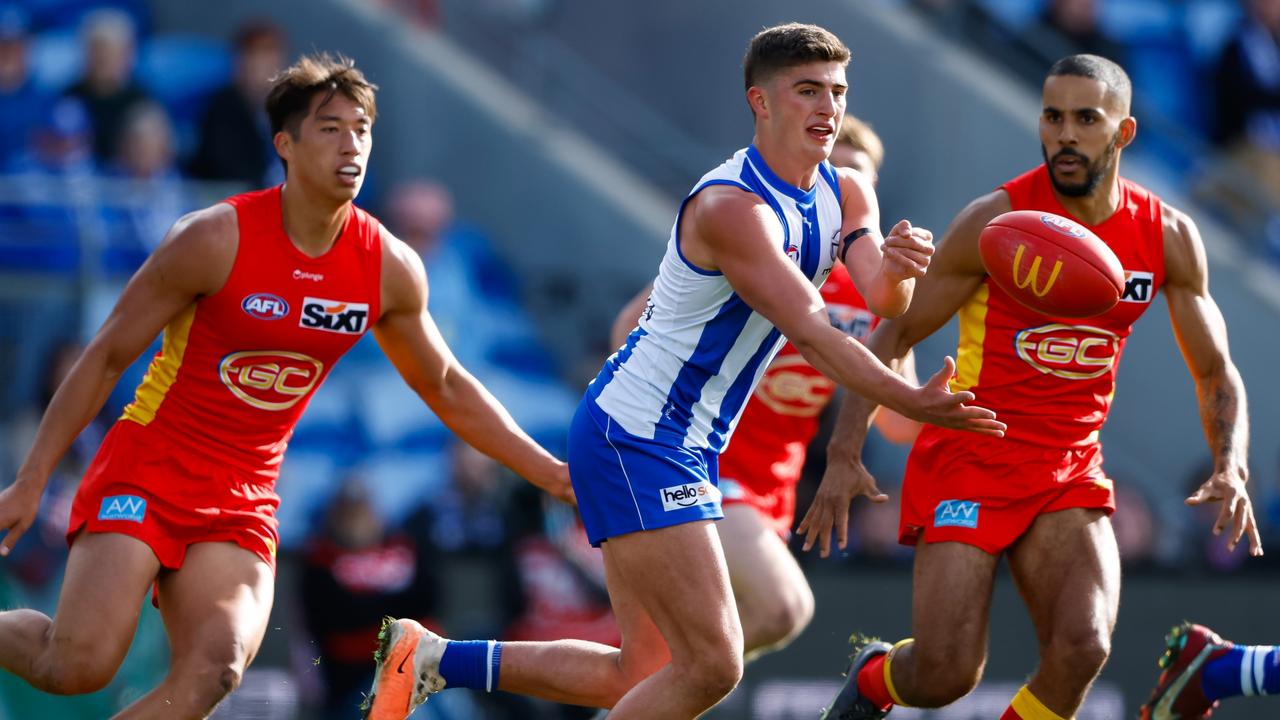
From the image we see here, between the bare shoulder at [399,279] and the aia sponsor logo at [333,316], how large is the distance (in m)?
0.13

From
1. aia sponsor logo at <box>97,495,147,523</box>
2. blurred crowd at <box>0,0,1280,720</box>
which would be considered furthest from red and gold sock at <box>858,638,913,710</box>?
blurred crowd at <box>0,0,1280,720</box>

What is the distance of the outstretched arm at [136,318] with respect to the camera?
671 cm

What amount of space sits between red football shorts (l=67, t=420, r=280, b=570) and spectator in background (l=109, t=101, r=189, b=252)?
16.8 feet

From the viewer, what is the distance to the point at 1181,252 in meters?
7.03

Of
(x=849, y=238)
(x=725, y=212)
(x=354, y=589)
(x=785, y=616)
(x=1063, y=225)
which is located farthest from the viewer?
(x=354, y=589)

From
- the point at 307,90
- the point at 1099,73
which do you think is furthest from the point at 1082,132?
the point at 307,90

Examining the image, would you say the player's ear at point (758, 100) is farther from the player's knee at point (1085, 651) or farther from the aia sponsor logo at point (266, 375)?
the player's knee at point (1085, 651)

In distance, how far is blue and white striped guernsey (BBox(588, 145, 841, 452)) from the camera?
6203 mm

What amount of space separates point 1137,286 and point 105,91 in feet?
27.7

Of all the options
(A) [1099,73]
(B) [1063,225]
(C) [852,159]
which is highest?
(A) [1099,73]

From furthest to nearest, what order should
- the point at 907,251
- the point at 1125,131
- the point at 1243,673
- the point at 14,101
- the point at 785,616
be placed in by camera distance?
the point at 14,101 < the point at 785,616 < the point at 1243,673 < the point at 1125,131 < the point at 907,251

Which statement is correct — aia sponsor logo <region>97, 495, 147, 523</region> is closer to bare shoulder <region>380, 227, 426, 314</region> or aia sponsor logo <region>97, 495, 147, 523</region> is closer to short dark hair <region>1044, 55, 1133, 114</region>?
bare shoulder <region>380, 227, 426, 314</region>

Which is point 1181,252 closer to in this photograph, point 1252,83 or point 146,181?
point 146,181

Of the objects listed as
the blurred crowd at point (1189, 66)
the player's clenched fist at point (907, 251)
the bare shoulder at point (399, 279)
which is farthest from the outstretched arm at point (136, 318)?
the blurred crowd at point (1189, 66)
